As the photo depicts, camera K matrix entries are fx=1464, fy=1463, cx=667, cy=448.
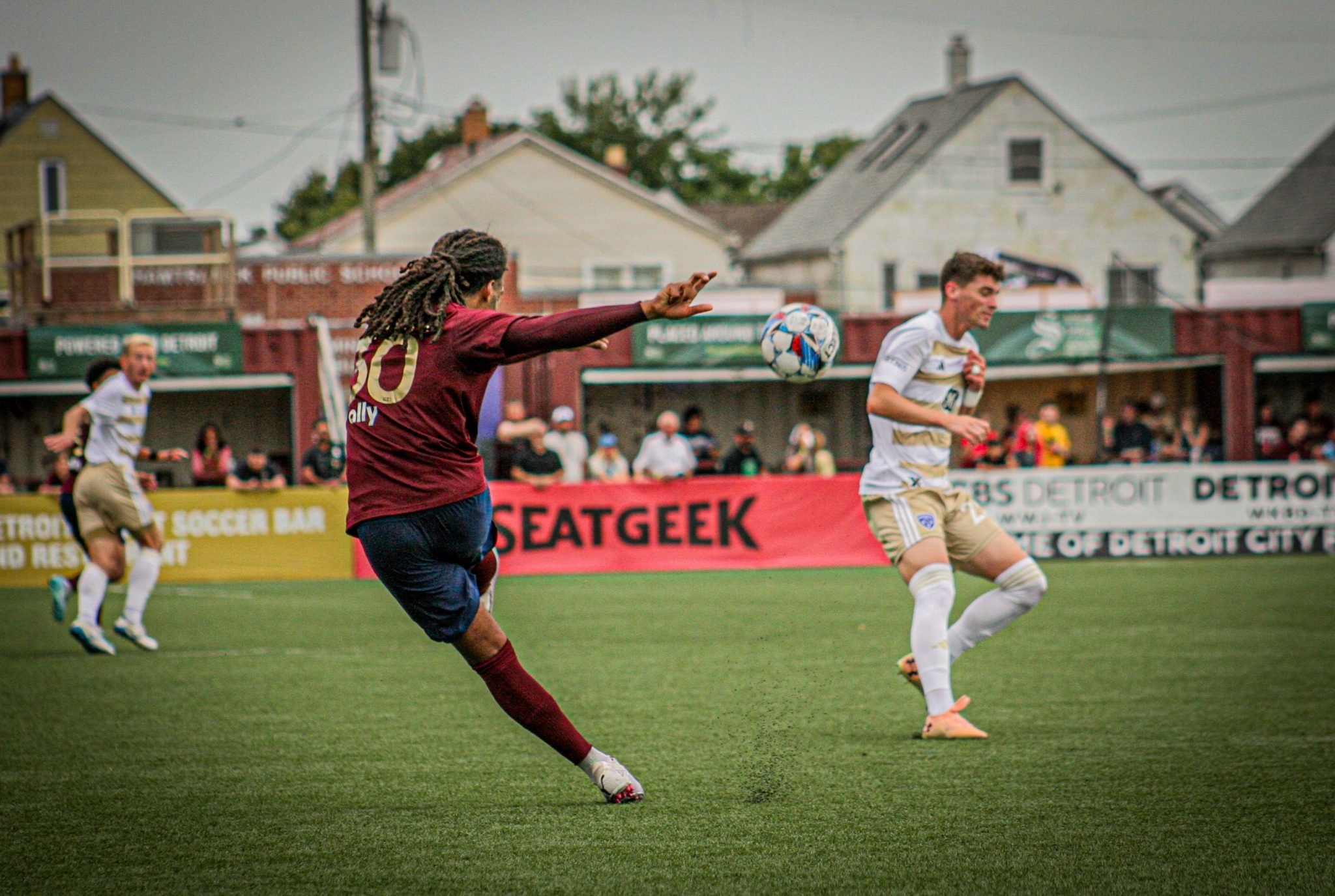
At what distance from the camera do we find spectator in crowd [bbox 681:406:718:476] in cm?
1897

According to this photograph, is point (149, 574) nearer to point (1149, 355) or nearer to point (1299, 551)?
point (1299, 551)

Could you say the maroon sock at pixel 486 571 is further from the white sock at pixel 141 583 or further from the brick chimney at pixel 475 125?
the brick chimney at pixel 475 125

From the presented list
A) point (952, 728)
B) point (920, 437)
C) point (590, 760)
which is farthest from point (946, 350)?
point (590, 760)

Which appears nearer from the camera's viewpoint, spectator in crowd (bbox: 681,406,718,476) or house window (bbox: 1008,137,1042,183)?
spectator in crowd (bbox: 681,406,718,476)

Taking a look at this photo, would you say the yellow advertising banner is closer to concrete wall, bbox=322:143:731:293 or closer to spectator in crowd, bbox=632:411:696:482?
spectator in crowd, bbox=632:411:696:482

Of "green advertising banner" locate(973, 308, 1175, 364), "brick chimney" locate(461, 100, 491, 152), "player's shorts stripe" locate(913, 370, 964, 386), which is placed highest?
"brick chimney" locate(461, 100, 491, 152)

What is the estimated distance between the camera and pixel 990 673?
28.1 ft

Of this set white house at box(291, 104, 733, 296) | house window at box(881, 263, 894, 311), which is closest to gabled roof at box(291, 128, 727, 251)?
white house at box(291, 104, 733, 296)

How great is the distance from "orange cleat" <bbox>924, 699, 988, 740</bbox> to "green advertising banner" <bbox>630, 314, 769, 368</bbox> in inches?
686

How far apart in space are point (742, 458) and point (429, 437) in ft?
46.3

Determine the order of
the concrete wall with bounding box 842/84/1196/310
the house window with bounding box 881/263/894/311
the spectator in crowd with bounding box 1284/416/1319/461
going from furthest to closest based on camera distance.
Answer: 1. the concrete wall with bounding box 842/84/1196/310
2. the house window with bounding box 881/263/894/311
3. the spectator in crowd with bounding box 1284/416/1319/461

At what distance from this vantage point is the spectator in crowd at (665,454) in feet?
A: 58.0

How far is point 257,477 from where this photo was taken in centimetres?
1736

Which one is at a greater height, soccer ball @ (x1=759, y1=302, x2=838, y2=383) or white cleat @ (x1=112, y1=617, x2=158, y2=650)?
soccer ball @ (x1=759, y1=302, x2=838, y2=383)
